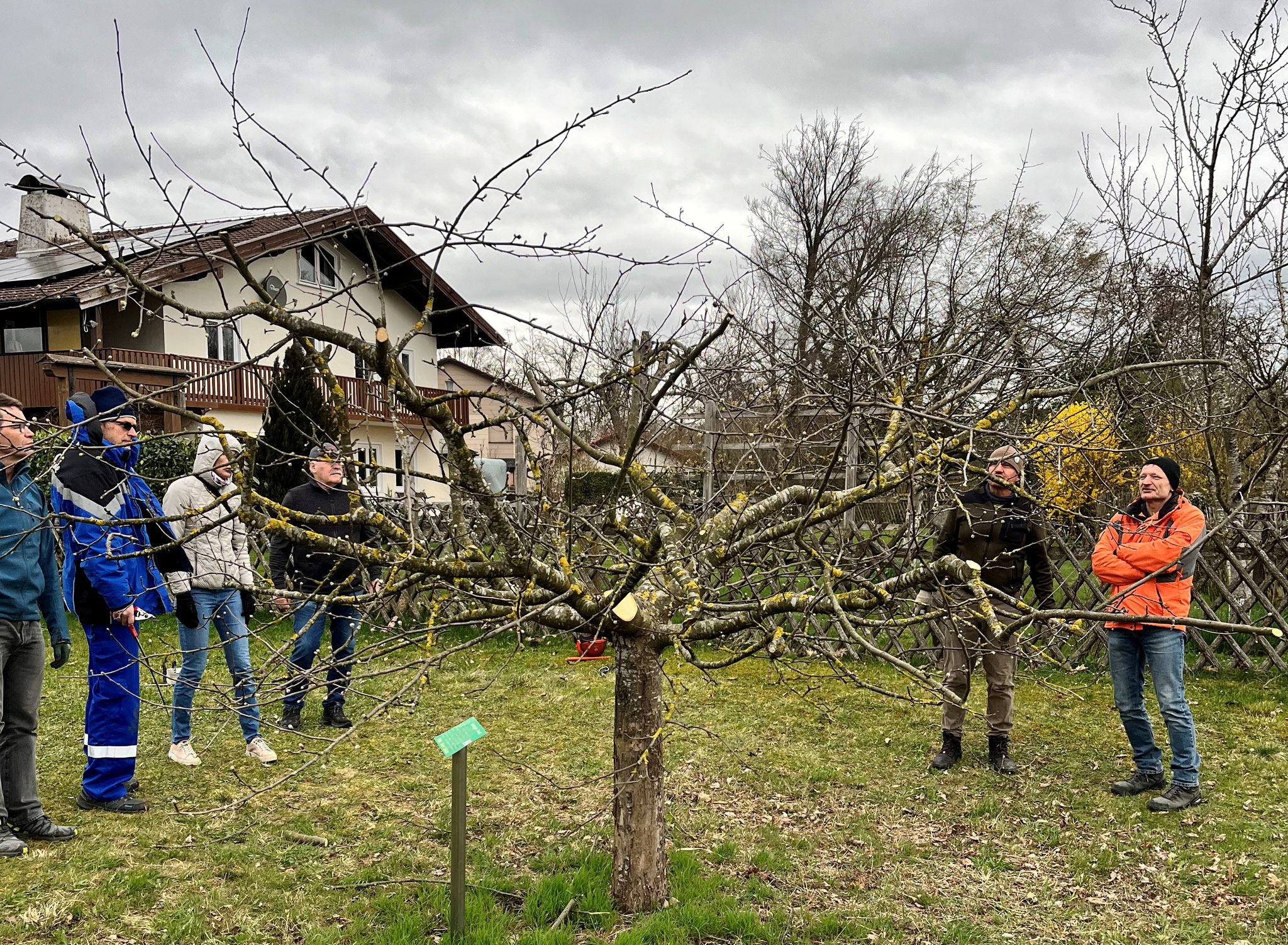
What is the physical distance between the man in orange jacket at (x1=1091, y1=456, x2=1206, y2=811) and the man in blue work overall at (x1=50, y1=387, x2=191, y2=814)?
408cm

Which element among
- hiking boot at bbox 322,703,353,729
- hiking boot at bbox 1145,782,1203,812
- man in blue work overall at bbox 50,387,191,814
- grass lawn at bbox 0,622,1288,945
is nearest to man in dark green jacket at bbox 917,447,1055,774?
grass lawn at bbox 0,622,1288,945

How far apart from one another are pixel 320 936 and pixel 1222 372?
7.07 meters

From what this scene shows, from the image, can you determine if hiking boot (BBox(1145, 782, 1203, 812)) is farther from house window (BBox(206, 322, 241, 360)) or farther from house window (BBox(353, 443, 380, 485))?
house window (BBox(206, 322, 241, 360))

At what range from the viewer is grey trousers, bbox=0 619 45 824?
3.40 metres

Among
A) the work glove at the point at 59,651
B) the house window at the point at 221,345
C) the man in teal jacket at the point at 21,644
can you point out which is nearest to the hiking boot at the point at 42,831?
the man in teal jacket at the point at 21,644

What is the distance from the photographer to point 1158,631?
12.6ft

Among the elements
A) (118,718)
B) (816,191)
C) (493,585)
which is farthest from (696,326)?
(816,191)

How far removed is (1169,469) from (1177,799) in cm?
145

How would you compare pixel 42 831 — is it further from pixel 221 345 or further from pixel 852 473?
pixel 221 345

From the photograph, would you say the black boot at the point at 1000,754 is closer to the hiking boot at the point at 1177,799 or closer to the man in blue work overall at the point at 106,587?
the hiking boot at the point at 1177,799

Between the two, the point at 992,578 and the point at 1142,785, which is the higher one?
the point at 992,578

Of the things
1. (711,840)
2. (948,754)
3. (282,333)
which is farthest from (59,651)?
(282,333)

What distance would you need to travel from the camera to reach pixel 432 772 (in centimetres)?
443

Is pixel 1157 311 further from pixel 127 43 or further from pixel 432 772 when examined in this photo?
pixel 127 43
